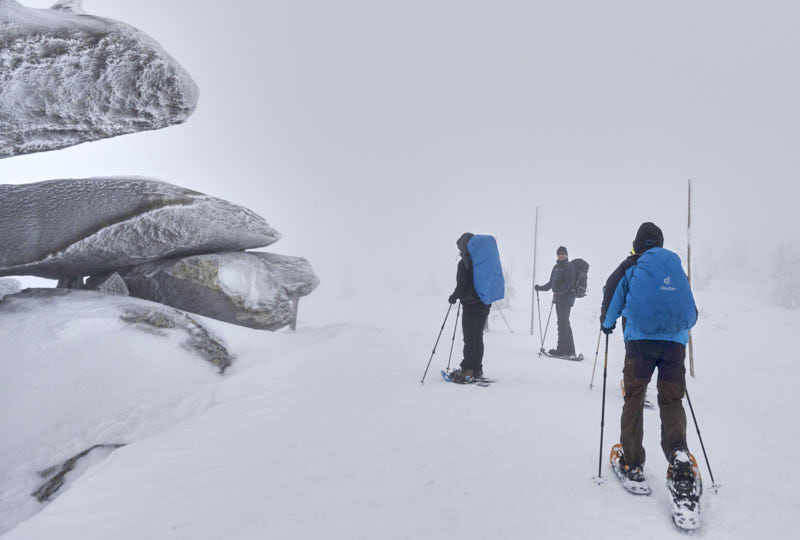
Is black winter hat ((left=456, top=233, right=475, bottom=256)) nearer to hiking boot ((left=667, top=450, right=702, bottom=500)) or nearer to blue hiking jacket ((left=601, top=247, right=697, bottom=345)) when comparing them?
blue hiking jacket ((left=601, top=247, right=697, bottom=345))

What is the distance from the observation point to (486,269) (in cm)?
657

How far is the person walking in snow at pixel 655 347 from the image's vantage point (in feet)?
11.2

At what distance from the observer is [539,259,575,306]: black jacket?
10789 mm

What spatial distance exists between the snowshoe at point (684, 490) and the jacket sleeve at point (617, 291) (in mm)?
1378

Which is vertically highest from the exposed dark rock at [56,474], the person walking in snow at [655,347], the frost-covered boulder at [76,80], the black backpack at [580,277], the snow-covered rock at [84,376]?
the frost-covered boulder at [76,80]

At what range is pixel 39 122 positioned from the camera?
16.9 ft

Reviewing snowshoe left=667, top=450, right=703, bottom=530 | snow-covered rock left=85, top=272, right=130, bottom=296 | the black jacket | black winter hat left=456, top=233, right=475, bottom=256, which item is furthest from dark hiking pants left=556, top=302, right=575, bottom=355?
snow-covered rock left=85, top=272, right=130, bottom=296

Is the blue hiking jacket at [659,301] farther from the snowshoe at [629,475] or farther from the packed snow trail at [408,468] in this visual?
the packed snow trail at [408,468]

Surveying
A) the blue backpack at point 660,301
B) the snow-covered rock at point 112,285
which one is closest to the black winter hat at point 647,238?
the blue backpack at point 660,301

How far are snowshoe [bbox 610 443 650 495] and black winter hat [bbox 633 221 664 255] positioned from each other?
2.08 m

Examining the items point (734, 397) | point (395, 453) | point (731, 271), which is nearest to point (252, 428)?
point (395, 453)

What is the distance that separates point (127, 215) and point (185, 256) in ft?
6.13

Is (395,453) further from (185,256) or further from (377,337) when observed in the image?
(185,256)

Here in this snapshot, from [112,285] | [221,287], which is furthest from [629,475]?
[112,285]
